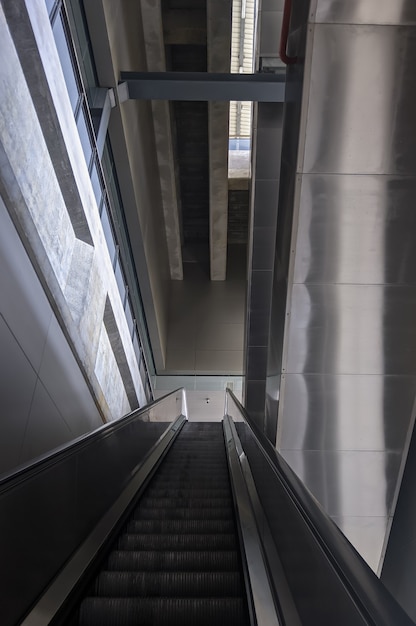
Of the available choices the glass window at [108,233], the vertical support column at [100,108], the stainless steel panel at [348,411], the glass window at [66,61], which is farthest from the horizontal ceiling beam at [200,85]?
the stainless steel panel at [348,411]

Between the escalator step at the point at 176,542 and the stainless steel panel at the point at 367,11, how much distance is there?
13.8ft

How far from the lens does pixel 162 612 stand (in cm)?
220

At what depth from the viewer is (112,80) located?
8.11m

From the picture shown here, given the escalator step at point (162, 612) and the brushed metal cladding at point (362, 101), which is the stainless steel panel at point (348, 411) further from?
the escalator step at point (162, 612)

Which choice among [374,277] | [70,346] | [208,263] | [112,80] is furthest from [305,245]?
[208,263]

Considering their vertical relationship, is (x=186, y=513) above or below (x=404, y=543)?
below

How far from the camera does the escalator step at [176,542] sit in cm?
311

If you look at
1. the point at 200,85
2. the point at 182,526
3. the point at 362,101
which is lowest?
the point at 182,526

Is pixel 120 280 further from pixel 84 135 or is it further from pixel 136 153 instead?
pixel 84 135

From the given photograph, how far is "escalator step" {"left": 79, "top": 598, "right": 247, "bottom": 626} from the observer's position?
2176 mm

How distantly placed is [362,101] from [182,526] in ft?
12.8

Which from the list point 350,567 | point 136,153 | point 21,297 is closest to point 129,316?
point 136,153

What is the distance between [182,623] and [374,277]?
12.9 feet

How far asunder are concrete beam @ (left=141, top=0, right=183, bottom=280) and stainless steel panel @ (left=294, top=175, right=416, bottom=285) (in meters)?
7.10
